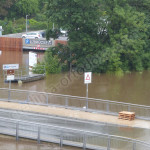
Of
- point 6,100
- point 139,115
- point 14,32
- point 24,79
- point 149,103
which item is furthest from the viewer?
point 14,32

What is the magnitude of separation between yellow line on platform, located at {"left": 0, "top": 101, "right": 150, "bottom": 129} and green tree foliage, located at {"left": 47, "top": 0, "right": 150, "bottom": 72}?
694 inches

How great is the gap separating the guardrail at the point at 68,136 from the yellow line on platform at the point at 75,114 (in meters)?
3.80

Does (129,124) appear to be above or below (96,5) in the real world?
below

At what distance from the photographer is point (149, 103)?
2914 cm

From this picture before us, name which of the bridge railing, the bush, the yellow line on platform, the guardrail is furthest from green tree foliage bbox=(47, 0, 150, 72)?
the guardrail

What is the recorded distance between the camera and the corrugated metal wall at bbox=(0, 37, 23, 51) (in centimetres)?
5903

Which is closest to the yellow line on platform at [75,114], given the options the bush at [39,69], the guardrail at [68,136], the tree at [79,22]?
the guardrail at [68,136]

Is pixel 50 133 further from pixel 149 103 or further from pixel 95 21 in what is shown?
pixel 95 21

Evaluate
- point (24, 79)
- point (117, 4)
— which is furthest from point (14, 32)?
point (24, 79)

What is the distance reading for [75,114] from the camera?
864 inches

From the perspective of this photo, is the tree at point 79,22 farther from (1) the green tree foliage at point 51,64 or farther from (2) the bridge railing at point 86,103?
(2) the bridge railing at point 86,103

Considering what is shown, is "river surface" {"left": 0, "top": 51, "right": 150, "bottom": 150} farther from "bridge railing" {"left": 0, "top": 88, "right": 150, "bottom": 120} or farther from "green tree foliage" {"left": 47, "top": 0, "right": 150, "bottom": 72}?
"bridge railing" {"left": 0, "top": 88, "right": 150, "bottom": 120}

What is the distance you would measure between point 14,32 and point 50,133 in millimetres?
55304

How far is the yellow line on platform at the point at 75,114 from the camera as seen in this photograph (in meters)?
20.6
